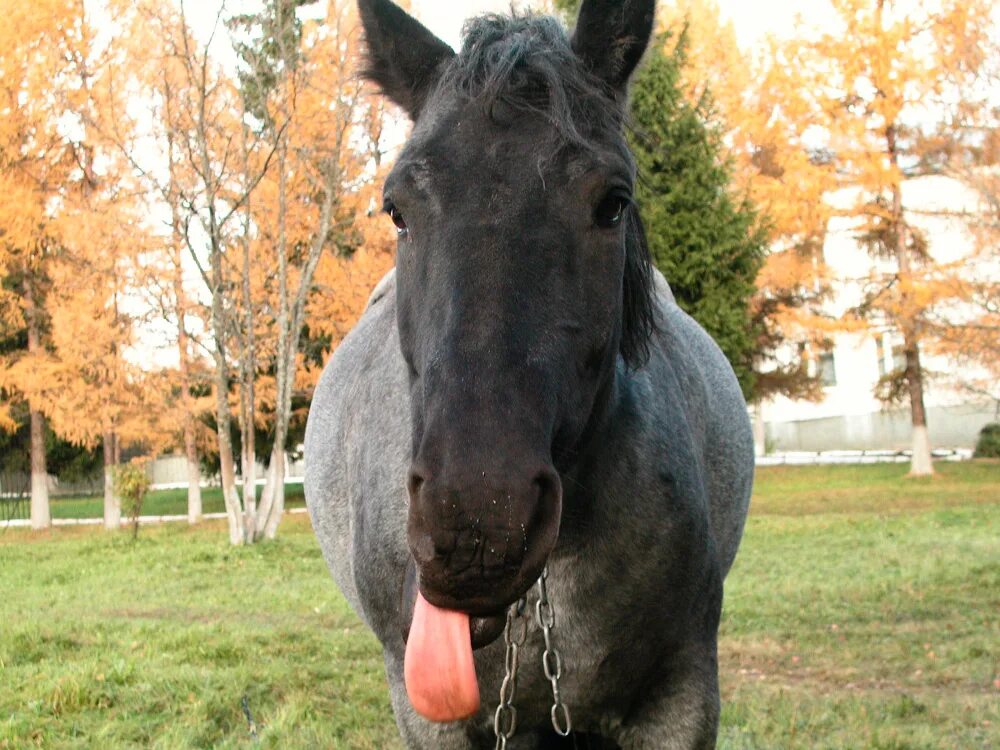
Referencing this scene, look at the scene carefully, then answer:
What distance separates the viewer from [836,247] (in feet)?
118

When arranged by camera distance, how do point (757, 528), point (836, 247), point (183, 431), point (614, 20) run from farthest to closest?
point (836, 247), point (183, 431), point (757, 528), point (614, 20)

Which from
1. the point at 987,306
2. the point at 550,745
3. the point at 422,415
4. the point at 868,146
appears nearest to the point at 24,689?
the point at 550,745

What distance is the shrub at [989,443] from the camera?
28.0 meters

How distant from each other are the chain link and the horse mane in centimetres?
84

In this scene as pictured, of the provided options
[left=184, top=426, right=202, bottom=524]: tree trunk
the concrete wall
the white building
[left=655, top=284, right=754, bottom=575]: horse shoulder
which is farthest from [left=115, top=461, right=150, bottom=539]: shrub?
the concrete wall

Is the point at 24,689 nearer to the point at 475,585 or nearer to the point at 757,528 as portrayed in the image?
the point at 475,585

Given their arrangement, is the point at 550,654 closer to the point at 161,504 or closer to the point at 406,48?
the point at 406,48

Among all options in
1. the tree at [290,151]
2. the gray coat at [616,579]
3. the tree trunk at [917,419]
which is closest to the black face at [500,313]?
the gray coat at [616,579]

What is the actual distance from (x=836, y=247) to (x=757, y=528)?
74.3ft

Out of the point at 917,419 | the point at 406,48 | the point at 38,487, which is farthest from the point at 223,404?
the point at 917,419

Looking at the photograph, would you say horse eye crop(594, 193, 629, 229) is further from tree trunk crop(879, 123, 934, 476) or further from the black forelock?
tree trunk crop(879, 123, 934, 476)

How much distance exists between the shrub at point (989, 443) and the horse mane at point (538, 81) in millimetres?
28725

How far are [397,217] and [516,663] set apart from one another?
1.21 meters

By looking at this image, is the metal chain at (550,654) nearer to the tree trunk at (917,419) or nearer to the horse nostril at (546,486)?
the horse nostril at (546,486)
